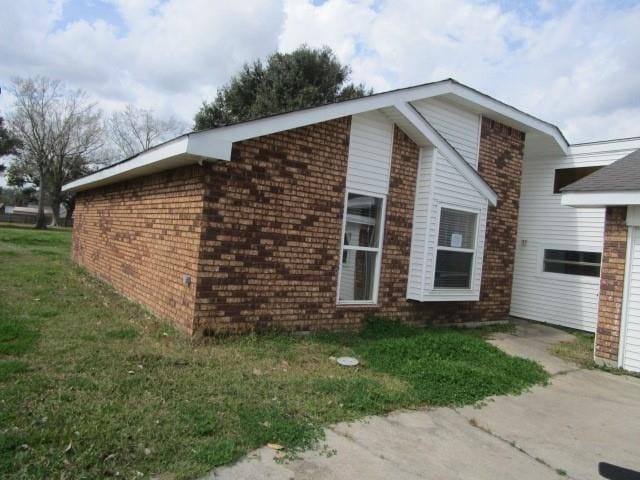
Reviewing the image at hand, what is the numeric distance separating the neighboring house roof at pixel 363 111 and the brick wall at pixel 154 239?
0.34m

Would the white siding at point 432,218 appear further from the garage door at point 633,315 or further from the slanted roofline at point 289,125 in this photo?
the garage door at point 633,315

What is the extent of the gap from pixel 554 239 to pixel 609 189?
4.39 m

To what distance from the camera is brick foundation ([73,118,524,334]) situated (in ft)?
21.1

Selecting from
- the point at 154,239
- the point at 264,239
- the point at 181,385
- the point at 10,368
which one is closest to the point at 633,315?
the point at 264,239

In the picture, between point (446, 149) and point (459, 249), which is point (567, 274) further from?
point (446, 149)

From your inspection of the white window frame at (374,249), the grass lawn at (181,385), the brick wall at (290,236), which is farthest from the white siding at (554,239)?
the white window frame at (374,249)

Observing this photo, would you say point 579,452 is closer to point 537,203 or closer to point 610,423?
point 610,423

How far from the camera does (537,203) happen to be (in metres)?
11.7

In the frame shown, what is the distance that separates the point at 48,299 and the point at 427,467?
24.5 feet

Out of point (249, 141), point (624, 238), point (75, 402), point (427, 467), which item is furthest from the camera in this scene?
point (624, 238)

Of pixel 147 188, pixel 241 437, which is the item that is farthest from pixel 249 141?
pixel 241 437

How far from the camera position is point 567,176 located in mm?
11289

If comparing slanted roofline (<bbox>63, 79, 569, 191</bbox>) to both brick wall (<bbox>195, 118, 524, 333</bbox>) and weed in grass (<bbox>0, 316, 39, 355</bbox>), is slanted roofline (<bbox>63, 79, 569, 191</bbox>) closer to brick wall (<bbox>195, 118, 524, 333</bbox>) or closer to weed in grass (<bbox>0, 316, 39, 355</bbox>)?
brick wall (<bbox>195, 118, 524, 333</bbox>)

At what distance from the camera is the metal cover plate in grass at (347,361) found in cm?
604
